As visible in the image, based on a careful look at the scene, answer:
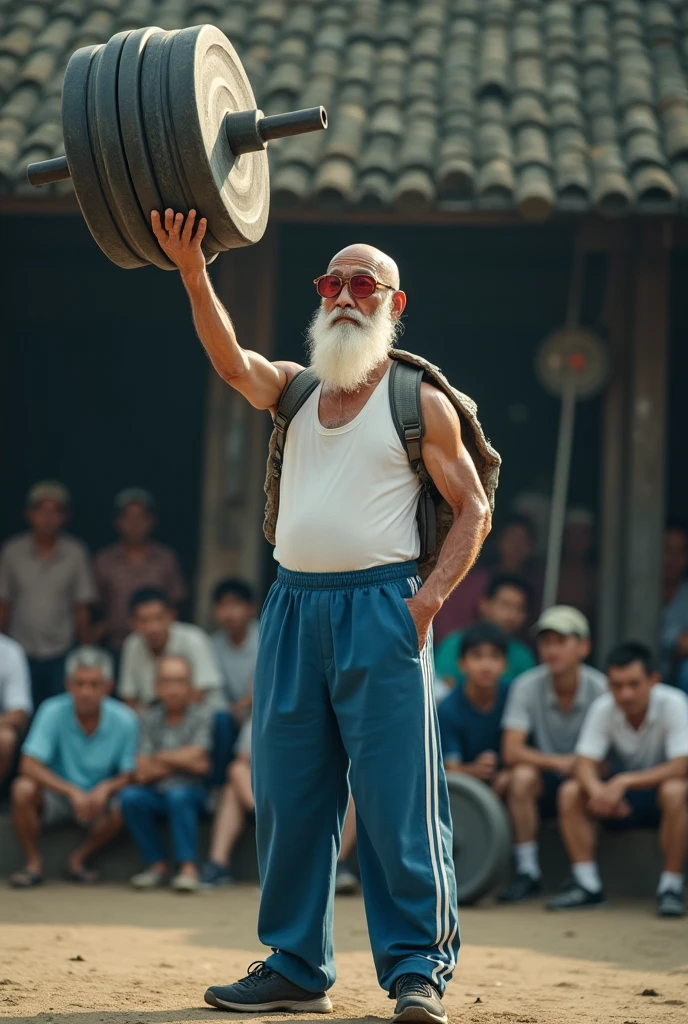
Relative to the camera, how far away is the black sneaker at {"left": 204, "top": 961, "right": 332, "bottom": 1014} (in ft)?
13.4

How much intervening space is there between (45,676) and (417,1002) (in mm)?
5064

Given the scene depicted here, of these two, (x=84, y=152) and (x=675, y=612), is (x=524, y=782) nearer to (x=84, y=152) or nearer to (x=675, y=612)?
(x=675, y=612)

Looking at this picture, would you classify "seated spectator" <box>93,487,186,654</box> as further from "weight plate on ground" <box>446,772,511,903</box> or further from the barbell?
the barbell

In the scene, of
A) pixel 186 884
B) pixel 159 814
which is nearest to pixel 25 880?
pixel 159 814

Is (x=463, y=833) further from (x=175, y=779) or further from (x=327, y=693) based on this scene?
(x=327, y=693)

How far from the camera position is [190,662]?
771 centimetres

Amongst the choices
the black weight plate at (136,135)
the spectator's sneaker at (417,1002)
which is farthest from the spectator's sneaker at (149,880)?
the black weight plate at (136,135)

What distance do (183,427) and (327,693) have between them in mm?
6655

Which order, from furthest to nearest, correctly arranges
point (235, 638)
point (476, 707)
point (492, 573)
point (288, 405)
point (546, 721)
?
point (492, 573), point (235, 638), point (476, 707), point (546, 721), point (288, 405)

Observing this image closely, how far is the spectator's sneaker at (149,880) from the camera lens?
7.09 metres

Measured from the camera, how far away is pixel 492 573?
906 cm

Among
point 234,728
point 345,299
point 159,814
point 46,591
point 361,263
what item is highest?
point 361,263

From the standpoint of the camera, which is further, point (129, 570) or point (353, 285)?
point (129, 570)

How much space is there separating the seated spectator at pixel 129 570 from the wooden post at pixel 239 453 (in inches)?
28.5
